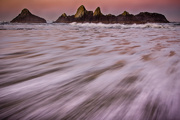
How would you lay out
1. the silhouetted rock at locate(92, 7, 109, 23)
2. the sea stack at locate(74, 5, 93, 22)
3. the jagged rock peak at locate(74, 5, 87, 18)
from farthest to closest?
the jagged rock peak at locate(74, 5, 87, 18) < the sea stack at locate(74, 5, 93, 22) < the silhouetted rock at locate(92, 7, 109, 23)

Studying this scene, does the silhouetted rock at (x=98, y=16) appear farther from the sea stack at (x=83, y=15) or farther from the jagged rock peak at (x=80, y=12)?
the jagged rock peak at (x=80, y=12)

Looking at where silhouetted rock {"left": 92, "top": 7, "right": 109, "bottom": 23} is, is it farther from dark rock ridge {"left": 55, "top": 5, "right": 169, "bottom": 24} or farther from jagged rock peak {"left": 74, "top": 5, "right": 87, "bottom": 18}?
jagged rock peak {"left": 74, "top": 5, "right": 87, "bottom": 18}

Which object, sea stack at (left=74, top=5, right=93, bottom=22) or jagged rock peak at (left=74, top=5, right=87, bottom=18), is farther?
jagged rock peak at (left=74, top=5, right=87, bottom=18)

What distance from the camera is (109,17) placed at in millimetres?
68312

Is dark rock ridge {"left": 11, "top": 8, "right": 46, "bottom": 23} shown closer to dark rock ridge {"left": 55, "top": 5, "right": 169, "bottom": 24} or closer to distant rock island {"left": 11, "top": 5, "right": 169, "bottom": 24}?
distant rock island {"left": 11, "top": 5, "right": 169, "bottom": 24}

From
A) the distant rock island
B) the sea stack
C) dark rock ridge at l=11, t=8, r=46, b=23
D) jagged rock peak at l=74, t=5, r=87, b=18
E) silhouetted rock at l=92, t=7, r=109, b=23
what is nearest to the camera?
the distant rock island

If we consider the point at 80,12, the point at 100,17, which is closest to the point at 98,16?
the point at 100,17

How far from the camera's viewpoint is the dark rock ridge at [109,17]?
60.8 m

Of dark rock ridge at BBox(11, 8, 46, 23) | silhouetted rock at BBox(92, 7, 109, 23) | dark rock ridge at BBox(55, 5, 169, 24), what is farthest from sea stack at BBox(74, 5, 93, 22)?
dark rock ridge at BBox(11, 8, 46, 23)

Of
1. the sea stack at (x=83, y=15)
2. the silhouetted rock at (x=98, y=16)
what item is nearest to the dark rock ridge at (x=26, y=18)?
the sea stack at (x=83, y=15)

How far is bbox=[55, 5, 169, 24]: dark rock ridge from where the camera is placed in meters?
60.8

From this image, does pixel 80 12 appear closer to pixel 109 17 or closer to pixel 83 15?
pixel 83 15

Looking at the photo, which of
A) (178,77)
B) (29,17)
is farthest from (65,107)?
(29,17)

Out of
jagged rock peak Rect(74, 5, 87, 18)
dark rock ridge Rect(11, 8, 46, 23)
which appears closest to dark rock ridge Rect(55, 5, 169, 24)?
jagged rock peak Rect(74, 5, 87, 18)
